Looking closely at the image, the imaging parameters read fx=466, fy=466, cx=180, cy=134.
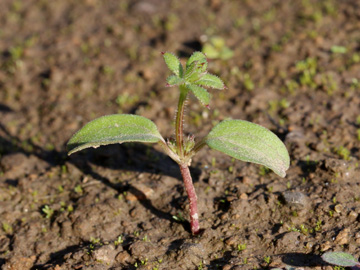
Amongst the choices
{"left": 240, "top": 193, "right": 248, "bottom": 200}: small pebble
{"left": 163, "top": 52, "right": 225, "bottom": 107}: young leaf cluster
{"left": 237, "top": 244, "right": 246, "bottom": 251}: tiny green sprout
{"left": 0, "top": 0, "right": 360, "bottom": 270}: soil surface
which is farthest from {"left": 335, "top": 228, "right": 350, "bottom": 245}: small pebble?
{"left": 163, "top": 52, "right": 225, "bottom": 107}: young leaf cluster

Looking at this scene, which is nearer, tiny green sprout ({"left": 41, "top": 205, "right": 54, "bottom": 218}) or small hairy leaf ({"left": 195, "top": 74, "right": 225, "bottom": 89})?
small hairy leaf ({"left": 195, "top": 74, "right": 225, "bottom": 89})

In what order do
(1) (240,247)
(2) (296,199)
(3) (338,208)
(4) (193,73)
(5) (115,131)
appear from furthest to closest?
1. (2) (296,199)
2. (3) (338,208)
3. (1) (240,247)
4. (5) (115,131)
5. (4) (193,73)

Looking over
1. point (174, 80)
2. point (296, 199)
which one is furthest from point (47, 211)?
point (296, 199)

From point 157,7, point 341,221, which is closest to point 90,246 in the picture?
point 341,221

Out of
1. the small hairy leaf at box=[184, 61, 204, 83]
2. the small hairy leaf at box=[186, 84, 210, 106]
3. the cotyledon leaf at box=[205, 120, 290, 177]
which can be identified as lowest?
the cotyledon leaf at box=[205, 120, 290, 177]

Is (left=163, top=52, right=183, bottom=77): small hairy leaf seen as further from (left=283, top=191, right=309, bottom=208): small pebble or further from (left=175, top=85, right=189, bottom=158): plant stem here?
(left=283, top=191, right=309, bottom=208): small pebble

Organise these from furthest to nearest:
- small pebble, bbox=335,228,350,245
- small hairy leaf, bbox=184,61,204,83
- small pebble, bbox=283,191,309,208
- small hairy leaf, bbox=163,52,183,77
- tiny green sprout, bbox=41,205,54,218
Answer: tiny green sprout, bbox=41,205,54,218 < small pebble, bbox=283,191,309,208 < small pebble, bbox=335,228,350,245 < small hairy leaf, bbox=163,52,183,77 < small hairy leaf, bbox=184,61,204,83

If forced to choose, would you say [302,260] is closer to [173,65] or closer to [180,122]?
[180,122]
